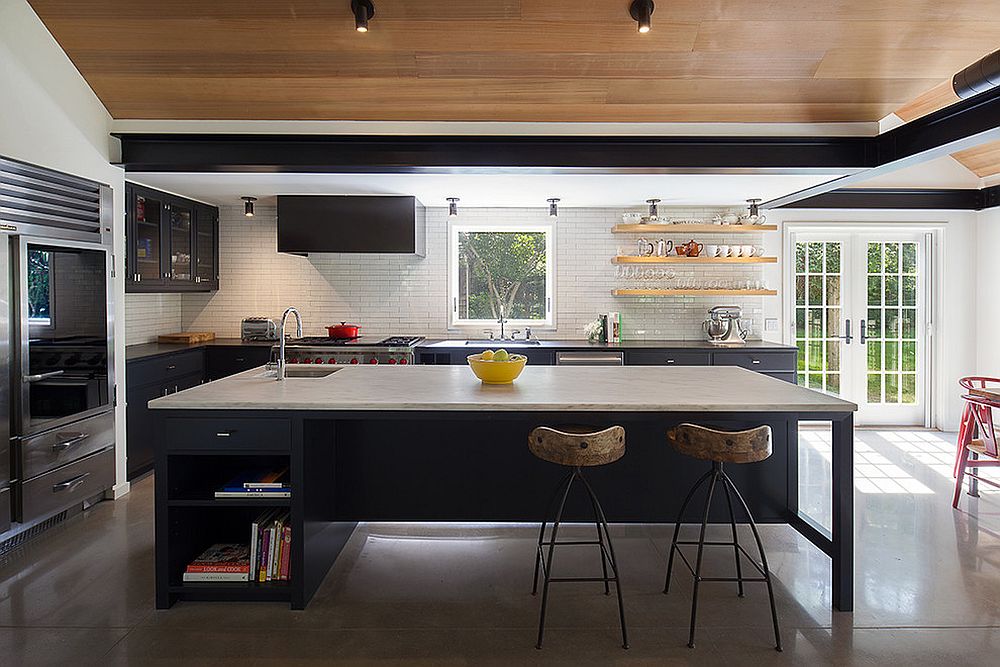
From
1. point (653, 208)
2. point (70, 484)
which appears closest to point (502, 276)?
point (653, 208)

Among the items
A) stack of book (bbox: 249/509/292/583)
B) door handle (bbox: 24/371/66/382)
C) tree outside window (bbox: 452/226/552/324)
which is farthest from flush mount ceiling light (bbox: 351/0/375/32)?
tree outside window (bbox: 452/226/552/324)

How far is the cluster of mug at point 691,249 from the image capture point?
21.8 ft

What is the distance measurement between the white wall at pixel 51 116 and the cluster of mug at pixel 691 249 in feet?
15.0

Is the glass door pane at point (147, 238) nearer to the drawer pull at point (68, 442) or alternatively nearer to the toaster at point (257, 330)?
the toaster at point (257, 330)

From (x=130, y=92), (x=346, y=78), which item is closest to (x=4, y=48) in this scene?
(x=130, y=92)

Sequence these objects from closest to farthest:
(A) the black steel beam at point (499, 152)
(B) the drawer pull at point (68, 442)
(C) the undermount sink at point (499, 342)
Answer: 1. (B) the drawer pull at point (68, 442)
2. (A) the black steel beam at point (499, 152)
3. (C) the undermount sink at point (499, 342)

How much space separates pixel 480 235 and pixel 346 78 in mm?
3104

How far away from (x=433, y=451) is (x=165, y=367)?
298 centimetres

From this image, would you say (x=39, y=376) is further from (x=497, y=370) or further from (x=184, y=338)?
(x=497, y=370)

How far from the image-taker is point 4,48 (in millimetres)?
3600

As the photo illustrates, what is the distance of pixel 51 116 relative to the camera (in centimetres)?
392

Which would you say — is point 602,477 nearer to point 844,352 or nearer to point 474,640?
point 474,640

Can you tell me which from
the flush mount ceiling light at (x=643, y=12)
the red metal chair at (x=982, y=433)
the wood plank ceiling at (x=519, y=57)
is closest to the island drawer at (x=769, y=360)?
the red metal chair at (x=982, y=433)

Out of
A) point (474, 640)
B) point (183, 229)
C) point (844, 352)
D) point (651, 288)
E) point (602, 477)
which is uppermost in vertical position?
point (183, 229)
